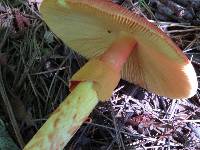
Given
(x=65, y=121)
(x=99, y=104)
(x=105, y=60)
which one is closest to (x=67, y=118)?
Result: (x=65, y=121)

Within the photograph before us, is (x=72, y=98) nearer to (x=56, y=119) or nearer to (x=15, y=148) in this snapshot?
(x=56, y=119)

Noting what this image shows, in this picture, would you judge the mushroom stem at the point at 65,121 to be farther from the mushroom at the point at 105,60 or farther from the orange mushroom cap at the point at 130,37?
the orange mushroom cap at the point at 130,37

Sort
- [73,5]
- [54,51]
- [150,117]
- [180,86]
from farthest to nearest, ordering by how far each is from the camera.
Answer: [54,51]
[150,117]
[180,86]
[73,5]

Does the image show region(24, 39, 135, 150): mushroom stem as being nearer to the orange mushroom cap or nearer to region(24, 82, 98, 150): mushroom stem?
region(24, 82, 98, 150): mushroom stem

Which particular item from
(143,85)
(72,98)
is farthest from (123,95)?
(72,98)

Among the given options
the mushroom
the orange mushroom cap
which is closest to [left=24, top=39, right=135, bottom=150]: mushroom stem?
the mushroom
